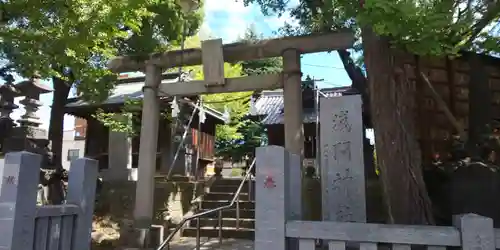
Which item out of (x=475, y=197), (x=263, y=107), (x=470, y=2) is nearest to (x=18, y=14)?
(x=470, y=2)

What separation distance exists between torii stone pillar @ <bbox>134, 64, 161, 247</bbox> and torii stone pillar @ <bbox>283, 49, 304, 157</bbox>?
10.7 feet

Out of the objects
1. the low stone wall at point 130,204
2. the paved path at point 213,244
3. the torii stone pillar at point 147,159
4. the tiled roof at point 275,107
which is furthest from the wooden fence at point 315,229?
the tiled roof at point 275,107

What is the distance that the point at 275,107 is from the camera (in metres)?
19.1

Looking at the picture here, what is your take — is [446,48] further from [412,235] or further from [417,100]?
[412,235]

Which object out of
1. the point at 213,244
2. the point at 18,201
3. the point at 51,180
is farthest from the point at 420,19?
the point at 51,180

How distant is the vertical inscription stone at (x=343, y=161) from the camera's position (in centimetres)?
369

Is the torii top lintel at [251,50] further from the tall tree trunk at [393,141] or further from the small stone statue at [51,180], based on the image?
the small stone statue at [51,180]

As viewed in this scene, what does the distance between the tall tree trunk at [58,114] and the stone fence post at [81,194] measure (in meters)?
9.45

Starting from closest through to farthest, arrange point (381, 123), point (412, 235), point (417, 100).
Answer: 1. point (412, 235)
2. point (381, 123)
3. point (417, 100)

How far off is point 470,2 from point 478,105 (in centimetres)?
343

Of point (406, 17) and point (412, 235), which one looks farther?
point (406, 17)

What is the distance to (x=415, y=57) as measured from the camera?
912 centimetres

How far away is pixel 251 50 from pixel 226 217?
442 centimetres

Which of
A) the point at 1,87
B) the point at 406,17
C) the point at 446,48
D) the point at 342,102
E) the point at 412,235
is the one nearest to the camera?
the point at 412,235
